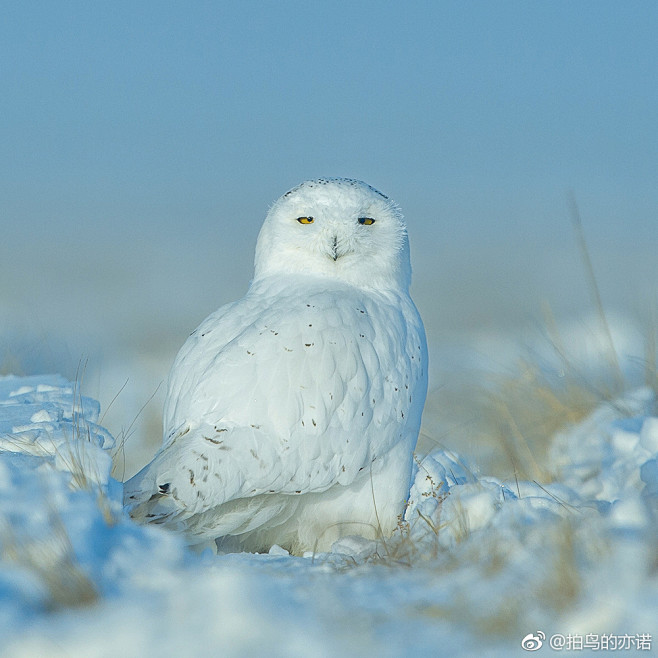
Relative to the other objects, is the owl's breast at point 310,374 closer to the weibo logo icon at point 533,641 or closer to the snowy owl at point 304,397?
the snowy owl at point 304,397

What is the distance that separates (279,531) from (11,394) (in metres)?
2.37

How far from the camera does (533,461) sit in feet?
16.9

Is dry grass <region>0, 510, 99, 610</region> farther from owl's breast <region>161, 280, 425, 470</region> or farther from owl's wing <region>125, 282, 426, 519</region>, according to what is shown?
owl's breast <region>161, 280, 425, 470</region>

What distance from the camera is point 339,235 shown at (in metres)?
4.79

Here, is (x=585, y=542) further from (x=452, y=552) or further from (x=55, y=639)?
(x=55, y=639)

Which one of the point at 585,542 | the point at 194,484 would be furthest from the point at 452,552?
the point at 194,484

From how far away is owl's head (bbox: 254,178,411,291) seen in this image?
4812mm

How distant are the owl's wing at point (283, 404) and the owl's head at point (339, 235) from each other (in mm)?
296

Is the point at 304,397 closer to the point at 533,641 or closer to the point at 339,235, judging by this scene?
the point at 339,235

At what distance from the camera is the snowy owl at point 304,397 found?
12.9 feet

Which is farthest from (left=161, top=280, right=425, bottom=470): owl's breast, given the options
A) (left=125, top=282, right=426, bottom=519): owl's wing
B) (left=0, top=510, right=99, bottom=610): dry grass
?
(left=0, top=510, right=99, bottom=610): dry grass

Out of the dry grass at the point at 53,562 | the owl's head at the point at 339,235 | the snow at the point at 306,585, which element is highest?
the owl's head at the point at 339,235

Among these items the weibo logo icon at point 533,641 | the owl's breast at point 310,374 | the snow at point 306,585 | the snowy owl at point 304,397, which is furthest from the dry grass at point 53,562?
the owl's breast at point 310,374

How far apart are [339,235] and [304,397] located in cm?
107
